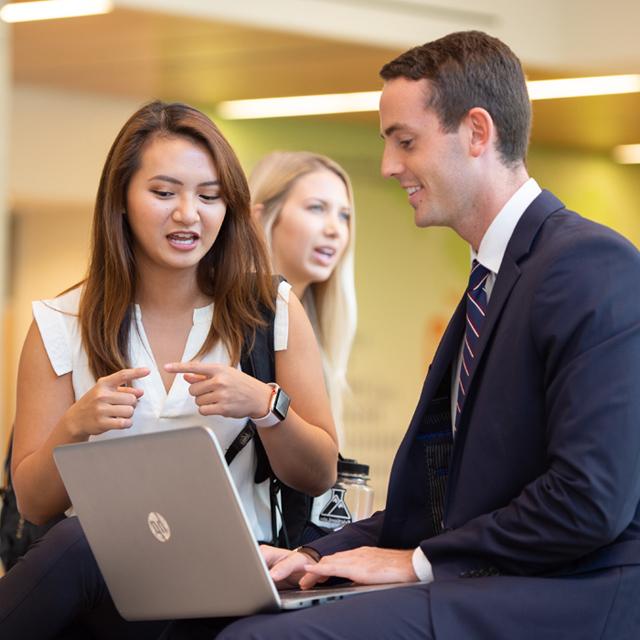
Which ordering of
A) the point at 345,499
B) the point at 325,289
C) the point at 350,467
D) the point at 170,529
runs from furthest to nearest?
the point at 325,289 < the point at 350,467 < the point at 345,499 < the point at 170,529

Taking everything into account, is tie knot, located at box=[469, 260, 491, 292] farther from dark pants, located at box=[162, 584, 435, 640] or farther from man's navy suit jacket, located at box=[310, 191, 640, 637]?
dark pants, located at box=[162, 584, 435, 640]

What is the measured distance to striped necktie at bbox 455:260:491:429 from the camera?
2438mm

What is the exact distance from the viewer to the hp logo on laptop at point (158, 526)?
2229 millimetres

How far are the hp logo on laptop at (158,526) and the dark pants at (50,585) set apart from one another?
35 cm

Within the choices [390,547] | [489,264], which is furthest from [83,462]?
[489,264]

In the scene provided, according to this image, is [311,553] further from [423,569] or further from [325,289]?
[325,289]

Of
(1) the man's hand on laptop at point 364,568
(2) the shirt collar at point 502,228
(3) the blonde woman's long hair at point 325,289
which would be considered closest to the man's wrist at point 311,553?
(1) the man's hand on laptop at point 364,568

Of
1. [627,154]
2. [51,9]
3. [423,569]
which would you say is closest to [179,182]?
[423,569]

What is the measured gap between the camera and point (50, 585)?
8.38 feet

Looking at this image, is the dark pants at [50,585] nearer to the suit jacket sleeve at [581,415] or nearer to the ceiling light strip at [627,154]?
the suit jacket sleeve at [581,415]

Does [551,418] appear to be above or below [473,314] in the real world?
below

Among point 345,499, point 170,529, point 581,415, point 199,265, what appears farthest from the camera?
point 345,499

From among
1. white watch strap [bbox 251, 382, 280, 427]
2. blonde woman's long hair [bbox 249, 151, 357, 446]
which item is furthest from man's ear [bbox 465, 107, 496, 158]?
blonde woman's long hair [bbox 249, 151, 357, 446]

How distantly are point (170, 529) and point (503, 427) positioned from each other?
598mm
